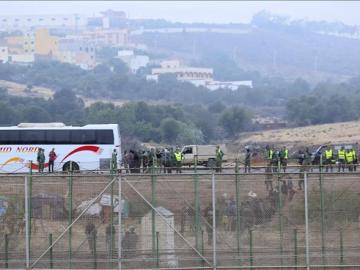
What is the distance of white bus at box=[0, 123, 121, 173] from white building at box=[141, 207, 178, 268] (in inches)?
971

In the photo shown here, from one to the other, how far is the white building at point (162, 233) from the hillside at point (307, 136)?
59.7 metres

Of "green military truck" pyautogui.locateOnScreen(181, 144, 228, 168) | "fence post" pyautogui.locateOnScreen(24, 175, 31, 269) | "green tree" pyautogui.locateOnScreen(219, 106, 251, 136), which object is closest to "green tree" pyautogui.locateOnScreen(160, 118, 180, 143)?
"green tree" pyautogui.locateOnScreen(219, 106, 251, 136)

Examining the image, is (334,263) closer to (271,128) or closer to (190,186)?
(190,186)

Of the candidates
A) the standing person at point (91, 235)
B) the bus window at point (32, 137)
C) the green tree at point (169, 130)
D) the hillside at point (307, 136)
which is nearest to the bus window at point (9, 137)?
the bus window at point (32, 137)

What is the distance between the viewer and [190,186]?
1046 inches

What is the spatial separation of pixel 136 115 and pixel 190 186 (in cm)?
8148

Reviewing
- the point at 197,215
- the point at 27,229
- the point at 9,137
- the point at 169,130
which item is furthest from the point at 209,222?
the point at 169,130

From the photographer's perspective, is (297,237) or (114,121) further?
(114,121)

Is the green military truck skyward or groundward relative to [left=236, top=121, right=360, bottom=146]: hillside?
groundward

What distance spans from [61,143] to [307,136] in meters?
49.6

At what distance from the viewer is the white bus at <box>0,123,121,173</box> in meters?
51.0

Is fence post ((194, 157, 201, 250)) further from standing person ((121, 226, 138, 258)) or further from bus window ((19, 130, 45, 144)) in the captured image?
bus window ((19, 130, 45, 144))

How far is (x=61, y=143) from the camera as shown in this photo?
51562 mm

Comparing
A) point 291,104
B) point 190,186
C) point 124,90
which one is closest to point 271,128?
point 291,104
